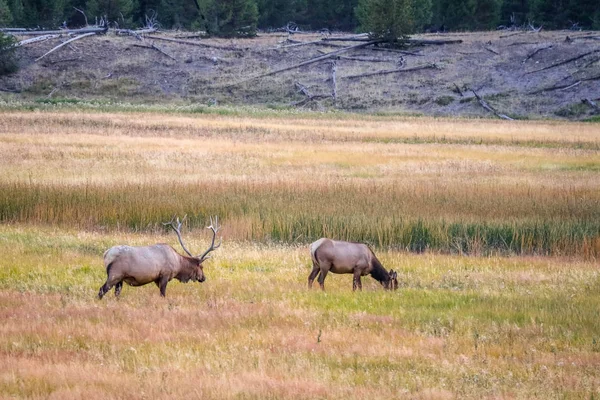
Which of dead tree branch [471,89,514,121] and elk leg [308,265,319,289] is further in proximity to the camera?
dead tree branch [471,89,514,121]

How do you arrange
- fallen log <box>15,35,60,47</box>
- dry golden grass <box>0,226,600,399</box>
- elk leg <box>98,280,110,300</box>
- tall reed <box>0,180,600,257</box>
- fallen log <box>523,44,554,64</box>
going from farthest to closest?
fallen log <box>15,35,60,47</box>
fallen log <box>523,44,554,64</box>
tall reed <box>0,180,600,257</box>
elk leg <box>98,280,110,300</box>
dry golden grass <box>0,226,600,399</box>

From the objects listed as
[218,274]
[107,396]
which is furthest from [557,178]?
[107,396]

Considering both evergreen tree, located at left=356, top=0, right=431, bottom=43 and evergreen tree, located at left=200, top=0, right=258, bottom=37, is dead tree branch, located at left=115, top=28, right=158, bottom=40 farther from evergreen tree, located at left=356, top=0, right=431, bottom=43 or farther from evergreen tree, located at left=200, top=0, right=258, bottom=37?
evergreen tree, located at left=356, top=0, right=431, bottom=43

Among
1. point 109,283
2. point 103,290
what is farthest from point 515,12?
point 109,283

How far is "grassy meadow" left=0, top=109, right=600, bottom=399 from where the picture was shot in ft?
27.0

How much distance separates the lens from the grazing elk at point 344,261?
11.9 m

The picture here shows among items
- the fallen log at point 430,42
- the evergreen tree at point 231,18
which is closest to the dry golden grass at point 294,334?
the fallen log at point 430,42

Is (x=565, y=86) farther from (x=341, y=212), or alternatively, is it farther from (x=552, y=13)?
(x=341, y=212)

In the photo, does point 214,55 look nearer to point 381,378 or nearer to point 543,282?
point 543,282

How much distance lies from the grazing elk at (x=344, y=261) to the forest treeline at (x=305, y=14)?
53349 mm

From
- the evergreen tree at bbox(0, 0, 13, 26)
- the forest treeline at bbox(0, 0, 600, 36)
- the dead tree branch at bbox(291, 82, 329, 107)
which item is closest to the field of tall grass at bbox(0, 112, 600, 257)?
the dead tree branch at bbox(291, 82, 329, 107)

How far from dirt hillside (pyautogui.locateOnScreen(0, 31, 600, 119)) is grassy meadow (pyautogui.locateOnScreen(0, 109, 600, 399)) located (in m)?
21.9

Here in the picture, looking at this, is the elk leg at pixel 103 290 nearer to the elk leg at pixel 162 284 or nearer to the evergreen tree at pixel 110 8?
the elk leg at pixel 162 284

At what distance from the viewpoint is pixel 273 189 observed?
2278 centimetres
